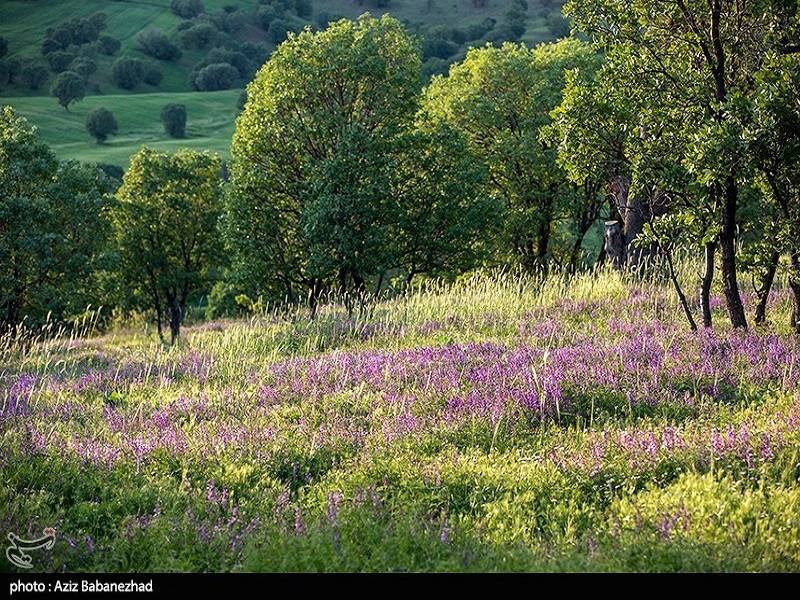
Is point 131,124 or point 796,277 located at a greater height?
point 796,277

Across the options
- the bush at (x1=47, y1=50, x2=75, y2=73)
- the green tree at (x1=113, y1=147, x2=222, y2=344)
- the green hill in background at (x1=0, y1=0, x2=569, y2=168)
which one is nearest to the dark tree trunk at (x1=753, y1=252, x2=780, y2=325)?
the green tree at (x1=113, y1=147, x2=222, y2=344)

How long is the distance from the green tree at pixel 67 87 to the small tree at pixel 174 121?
682 inches

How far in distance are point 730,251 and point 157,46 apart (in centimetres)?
17769

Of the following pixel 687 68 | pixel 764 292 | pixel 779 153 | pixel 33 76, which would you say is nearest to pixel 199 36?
pixel 33 76

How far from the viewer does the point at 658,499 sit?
18.3ft

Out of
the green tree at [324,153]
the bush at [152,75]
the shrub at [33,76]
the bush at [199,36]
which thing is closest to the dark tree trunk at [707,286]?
the green tree at [324,153]

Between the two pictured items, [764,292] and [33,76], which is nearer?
[764,292]

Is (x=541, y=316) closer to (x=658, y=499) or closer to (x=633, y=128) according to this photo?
(x=633, y=128)

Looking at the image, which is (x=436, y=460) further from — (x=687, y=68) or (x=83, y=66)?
(x=83, y=66)

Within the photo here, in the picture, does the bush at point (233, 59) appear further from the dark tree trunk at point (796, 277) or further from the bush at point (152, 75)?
the dark tree trunk at point (796, 277)

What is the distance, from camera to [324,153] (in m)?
25.5

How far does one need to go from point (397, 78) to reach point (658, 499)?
22003mm

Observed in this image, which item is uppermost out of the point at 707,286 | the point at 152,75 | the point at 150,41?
the point at 150,41

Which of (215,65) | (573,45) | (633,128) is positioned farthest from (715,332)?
(215,65)
